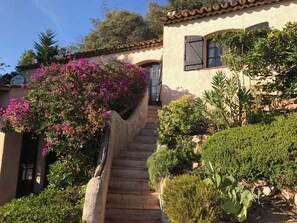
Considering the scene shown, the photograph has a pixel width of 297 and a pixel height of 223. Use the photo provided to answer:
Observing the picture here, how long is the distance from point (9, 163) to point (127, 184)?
391 cm

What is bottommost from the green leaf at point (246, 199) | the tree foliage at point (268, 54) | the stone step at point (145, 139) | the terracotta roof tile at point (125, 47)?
the green leaf at point (246, 199)

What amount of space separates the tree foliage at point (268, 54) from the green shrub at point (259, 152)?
5.55ft

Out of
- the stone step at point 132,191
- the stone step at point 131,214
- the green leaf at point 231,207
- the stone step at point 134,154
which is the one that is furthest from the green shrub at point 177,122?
the green leaf at point 231,207

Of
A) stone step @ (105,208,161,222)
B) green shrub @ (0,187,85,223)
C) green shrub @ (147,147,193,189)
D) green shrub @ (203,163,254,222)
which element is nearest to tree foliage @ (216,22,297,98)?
green shrub @ (147,147,193,189)

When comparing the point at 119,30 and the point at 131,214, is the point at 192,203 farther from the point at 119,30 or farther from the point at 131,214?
the point at 119,30

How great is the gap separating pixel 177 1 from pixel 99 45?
702 cm

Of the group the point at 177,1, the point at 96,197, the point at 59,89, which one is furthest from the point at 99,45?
the point at 96,197

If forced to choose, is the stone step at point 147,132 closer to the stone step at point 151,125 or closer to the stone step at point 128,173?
the stone step at point 151,125

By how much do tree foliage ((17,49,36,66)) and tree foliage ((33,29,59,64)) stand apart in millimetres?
3771

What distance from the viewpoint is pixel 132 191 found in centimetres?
673

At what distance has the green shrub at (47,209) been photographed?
16.2 feet

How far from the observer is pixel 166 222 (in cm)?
547

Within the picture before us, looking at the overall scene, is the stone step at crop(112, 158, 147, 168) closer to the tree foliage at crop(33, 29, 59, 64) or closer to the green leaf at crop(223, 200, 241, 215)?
the green leaf at crop(223, 200, 241, 215)

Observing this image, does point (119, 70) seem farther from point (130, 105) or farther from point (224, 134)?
point (224, 134)
